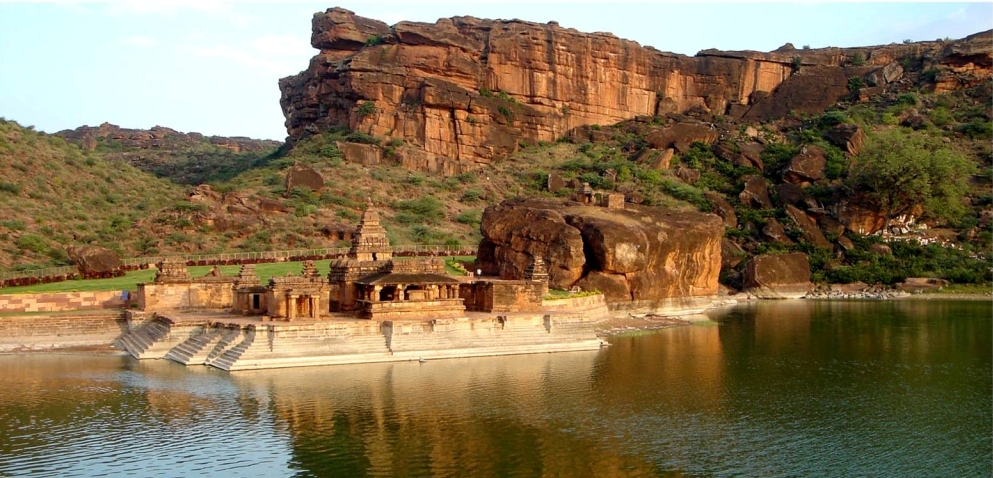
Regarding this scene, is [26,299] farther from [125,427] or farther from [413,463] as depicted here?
[413,463]

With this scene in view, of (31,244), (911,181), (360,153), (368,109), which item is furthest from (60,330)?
(911,181)

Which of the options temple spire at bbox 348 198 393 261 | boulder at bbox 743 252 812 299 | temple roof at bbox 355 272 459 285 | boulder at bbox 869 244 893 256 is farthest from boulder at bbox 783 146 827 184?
temple roof at bbox 355 272 459 285

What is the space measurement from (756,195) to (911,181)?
1074 cm

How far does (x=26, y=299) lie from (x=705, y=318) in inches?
1134

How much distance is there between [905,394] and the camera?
28266mm

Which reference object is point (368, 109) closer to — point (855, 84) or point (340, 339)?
point (855, 84)

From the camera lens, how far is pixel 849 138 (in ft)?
258

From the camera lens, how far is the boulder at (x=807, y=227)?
6575cm

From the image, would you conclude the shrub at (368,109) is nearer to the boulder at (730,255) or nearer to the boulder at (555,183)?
the boulder at (555,183)

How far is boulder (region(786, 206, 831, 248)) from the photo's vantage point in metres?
65.8

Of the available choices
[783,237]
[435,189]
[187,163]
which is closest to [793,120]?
[783,237]

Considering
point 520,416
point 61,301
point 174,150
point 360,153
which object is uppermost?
point 174,150

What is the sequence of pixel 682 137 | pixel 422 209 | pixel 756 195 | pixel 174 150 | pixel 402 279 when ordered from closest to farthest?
pixel 402 279
pixel 756 195
pixel 422 209
pixel 682 137
pixel 174 150

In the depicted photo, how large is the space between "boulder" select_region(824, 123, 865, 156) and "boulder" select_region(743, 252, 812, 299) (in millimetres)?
21165
